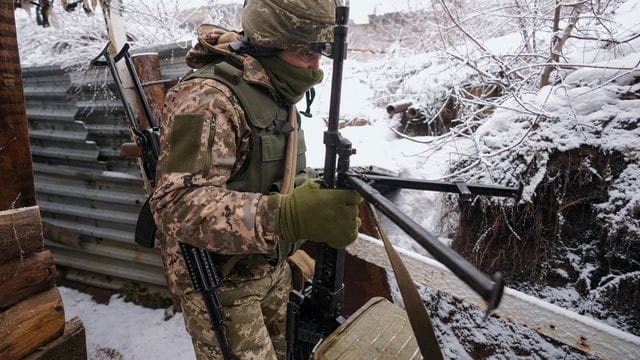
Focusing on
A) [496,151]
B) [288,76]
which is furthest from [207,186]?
[496,151]

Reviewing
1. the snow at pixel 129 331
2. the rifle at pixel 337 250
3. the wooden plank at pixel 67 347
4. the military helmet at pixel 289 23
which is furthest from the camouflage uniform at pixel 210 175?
the snow at pixel 129 331

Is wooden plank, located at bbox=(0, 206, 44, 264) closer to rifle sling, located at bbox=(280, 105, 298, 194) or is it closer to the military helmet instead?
rifle sling, located at bbox=(280, 105, 298, 194)

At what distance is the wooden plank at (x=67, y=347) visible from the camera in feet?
6.98

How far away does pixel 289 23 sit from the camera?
153 centimetres

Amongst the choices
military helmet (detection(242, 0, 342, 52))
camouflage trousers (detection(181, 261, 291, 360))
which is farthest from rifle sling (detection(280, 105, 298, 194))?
camouflage trousers (detection(181, 261, 291, 360))

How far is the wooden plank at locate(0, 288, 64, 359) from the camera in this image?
1.88 m

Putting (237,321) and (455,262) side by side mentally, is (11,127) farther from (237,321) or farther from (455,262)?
(455,262)

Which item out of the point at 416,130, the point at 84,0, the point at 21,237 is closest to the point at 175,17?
the point at 84,0

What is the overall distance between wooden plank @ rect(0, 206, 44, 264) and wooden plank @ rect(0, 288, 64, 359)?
0.29 meters

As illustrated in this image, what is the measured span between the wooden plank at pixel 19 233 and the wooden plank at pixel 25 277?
48 mm

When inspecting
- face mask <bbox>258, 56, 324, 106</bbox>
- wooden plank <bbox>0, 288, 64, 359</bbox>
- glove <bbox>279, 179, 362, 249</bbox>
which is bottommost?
wooden plank <bbox>0, 288, 64, 359</bbox>

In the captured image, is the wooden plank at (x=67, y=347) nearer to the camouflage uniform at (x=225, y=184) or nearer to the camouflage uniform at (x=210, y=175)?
the camouflage uniform at (x=225, y=184)

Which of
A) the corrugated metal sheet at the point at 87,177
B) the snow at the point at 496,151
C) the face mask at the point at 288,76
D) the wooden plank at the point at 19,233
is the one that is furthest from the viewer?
the corrugated metal sheet at the point at 87,177

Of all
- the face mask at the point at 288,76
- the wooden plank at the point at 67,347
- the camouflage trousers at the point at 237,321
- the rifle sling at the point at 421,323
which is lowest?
the wooden plank at the point at 67,347
